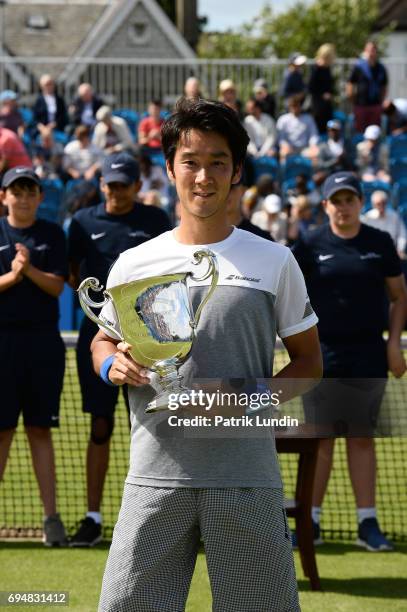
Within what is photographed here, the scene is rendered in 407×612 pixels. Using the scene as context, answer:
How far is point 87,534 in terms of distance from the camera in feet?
23.3

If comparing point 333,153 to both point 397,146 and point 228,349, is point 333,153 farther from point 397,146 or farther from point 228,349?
point 228,349

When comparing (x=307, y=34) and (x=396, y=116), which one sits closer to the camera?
(x=396, y=116)

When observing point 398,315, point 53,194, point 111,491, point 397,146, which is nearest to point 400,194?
point 397,146

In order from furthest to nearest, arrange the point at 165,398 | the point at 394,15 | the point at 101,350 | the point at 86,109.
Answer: the point at 394,15
the point at 86,109
the point at 101,350
the point at 165,398

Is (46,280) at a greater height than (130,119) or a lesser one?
lesser

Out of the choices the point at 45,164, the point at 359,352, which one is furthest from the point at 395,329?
the point at 45,164

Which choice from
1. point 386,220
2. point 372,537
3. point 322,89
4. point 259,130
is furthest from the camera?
point 322,89

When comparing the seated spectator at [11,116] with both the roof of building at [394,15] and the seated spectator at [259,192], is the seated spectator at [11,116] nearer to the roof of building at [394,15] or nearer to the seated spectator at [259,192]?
the seated spectator at [259,192]

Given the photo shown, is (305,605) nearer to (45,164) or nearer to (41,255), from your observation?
(41,255)

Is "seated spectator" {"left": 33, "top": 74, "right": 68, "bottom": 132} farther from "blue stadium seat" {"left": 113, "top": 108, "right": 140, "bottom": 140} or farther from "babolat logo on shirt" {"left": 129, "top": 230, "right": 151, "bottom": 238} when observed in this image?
"babolat logo on shirt" {"left": 129, "top": 230, "right": 151, "bottom": 238}

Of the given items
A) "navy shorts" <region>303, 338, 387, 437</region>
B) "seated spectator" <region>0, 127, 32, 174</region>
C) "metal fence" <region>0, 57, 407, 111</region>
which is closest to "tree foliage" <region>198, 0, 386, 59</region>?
"metal fence" <region>0, 57, 407, 111</region>

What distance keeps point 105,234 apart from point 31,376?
3.26 feet

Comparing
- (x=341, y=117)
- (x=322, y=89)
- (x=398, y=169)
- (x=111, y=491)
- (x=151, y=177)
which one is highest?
(x=322, y=89)

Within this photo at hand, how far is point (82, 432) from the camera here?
9867 mm
